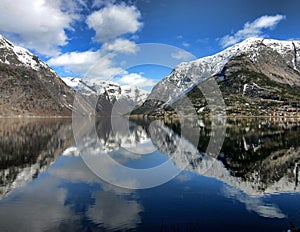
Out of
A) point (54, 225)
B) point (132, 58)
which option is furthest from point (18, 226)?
point (132, 58)

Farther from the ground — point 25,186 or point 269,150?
point 269,150

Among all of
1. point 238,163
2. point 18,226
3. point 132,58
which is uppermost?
point 132,58

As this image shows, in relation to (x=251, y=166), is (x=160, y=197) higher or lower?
lower

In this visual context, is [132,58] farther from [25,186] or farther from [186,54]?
[25,186]

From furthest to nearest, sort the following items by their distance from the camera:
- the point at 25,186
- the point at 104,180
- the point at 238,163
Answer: the point at 238,163
the point at 104,180
the point at 25,186

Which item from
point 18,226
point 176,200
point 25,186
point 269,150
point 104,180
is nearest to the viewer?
point 18,226

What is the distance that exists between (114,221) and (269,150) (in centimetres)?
3982

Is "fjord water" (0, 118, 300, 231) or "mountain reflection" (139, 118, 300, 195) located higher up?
"mountain reflection" (139, 118, 300, 195)

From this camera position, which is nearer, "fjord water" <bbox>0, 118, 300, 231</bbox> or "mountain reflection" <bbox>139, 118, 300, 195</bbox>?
"fjord water" <bbox>0, 118, 300, 231</bbox>

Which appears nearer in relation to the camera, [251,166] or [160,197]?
[160,197]

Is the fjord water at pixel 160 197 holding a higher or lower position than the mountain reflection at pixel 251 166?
lower

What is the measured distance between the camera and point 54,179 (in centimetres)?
3475

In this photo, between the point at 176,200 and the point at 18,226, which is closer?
the point at 18,226

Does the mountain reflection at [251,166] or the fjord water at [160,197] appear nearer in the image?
the fjord water at [160,197]
